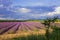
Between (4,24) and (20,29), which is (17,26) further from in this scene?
(4,24)

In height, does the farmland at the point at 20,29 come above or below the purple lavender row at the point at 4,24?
below

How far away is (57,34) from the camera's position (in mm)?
9680

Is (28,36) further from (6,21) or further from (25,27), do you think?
(6,21)

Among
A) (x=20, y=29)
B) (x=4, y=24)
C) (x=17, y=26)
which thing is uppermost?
(x=4, y=24)

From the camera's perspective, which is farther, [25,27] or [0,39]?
[25,27]

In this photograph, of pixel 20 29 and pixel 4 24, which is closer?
pixel 4 24

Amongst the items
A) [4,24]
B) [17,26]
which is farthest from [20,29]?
[4,24]

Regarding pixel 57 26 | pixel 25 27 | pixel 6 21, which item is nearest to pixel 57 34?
pixel 57 26

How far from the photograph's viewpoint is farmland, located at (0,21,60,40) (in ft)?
26.9

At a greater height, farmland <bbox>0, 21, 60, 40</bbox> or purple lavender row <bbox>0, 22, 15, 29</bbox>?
purple lavender row <bbox>0, 22, 15, 29</bbox>

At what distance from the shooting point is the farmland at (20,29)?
8.21 metres

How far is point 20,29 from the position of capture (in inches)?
336

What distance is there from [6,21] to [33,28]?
1.17 meters

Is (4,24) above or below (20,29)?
above
